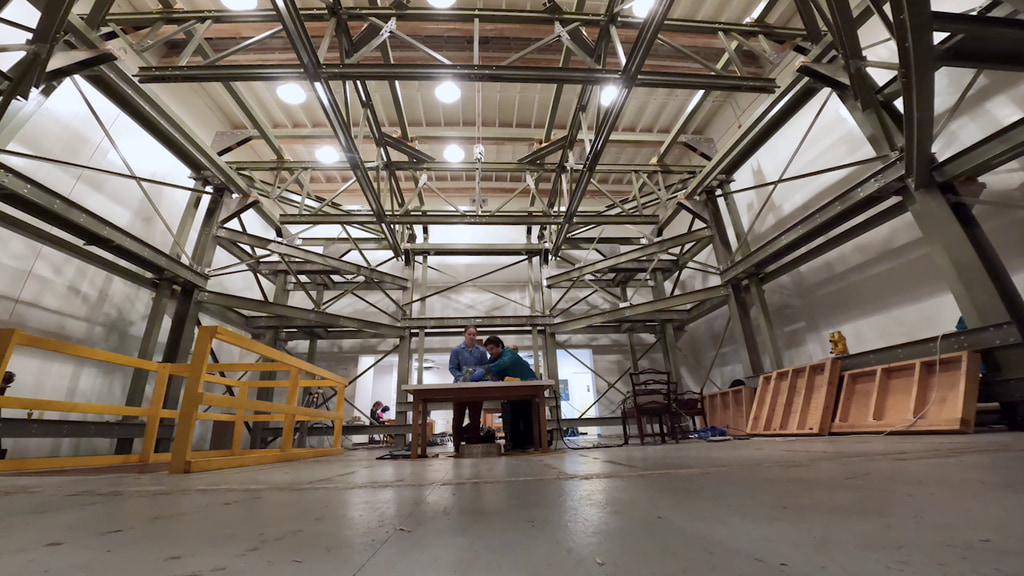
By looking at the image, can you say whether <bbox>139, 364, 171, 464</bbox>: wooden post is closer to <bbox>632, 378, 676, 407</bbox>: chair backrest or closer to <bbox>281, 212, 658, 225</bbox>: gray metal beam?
<bbox>281, 212, 658, 225</bbox>: gray metal beam

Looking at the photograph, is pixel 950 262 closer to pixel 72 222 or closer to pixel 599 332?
pixel 599 332

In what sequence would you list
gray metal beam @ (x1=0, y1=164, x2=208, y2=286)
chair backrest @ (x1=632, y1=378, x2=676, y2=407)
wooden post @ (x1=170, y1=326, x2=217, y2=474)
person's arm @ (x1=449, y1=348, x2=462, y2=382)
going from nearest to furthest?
wooden post @ (x1=170, y1=326, x2=217, y2=474) → gray metal beam @ (x1=0, y1=164, x2=208, y2=286) → person's arm @ (x1=449, y1=348, x2=462, y2=382) → chair backrest @ (x1=632, y1=378, x2=676, y2=407)

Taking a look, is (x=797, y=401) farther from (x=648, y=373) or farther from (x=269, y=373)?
(x=269, y=373)

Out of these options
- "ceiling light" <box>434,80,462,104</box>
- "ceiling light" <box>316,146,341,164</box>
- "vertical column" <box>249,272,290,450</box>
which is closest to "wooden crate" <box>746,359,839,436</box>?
"ceiling light" <box>434,80,462,104</box>

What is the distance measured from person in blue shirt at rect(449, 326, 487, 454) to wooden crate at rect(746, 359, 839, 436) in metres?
4.68

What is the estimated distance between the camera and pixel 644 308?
8.48 meters

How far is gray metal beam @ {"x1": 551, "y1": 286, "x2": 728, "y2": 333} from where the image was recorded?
7973 mm

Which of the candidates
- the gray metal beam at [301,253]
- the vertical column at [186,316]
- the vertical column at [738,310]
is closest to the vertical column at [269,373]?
the gray metal beam at [301,253]

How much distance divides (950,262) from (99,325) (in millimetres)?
12437

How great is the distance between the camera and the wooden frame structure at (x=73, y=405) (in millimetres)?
3547

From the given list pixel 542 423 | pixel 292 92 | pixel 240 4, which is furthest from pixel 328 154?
pixel 542 423

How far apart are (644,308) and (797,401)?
10.6 ft

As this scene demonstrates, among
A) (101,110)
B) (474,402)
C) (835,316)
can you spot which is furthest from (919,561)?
(101,110)

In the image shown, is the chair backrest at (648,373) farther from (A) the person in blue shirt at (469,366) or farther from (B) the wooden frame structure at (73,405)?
(B) the wooden frame structure at (73,405)
